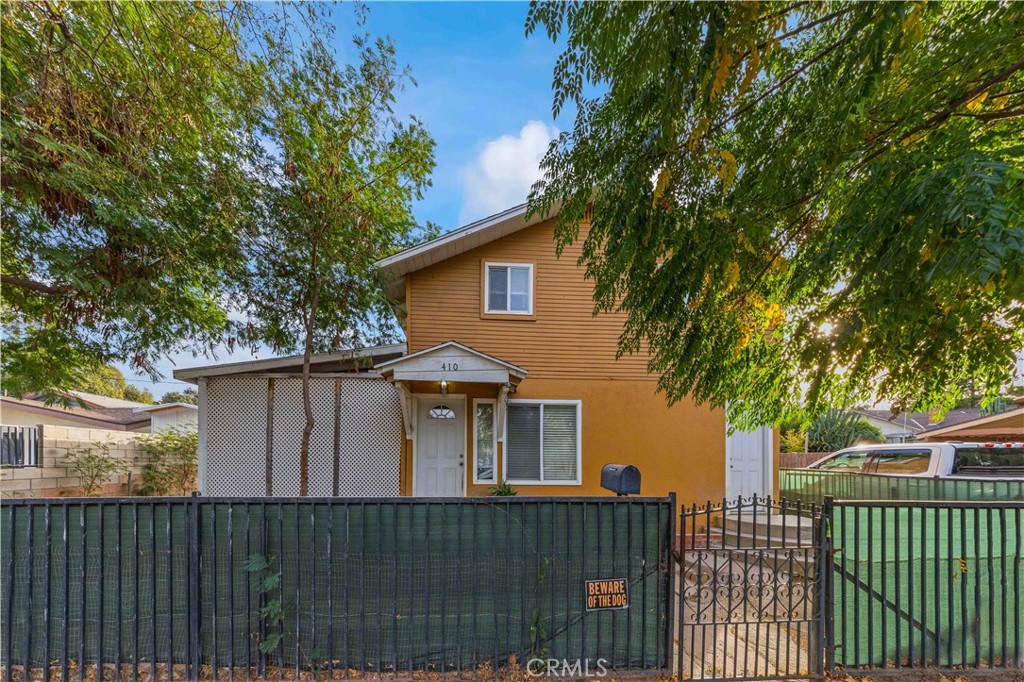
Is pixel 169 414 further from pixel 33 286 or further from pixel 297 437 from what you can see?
pixel 297 437

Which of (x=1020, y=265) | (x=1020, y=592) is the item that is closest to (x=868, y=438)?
(x=1020, y=592)

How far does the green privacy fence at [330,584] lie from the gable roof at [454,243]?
5150mm

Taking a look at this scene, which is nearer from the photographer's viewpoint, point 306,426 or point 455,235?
point 306,426

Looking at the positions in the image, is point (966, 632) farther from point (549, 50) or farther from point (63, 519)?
point (63, 519)

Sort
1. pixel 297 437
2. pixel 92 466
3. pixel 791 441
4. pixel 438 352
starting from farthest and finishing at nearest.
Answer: pixel 791 441, pixel 92 466, pixel 297 437, pixel 438 352

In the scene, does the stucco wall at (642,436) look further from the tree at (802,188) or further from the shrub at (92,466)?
the shrub at (92,466)

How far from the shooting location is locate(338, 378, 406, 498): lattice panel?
8037 millimetres

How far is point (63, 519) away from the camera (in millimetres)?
3438

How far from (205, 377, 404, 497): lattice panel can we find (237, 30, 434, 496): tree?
0.40 metres

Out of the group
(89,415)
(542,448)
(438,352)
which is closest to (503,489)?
(542,448)

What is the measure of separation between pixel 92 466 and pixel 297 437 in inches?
225

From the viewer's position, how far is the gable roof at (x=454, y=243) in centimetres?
786

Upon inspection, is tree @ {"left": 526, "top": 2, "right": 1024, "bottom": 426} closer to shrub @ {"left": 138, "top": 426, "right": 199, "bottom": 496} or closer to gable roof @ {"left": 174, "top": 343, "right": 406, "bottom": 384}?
gable roof @ {"left": 174, "top": 343, "right": 406, "bottom": 384}

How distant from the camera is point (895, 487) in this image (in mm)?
7688
